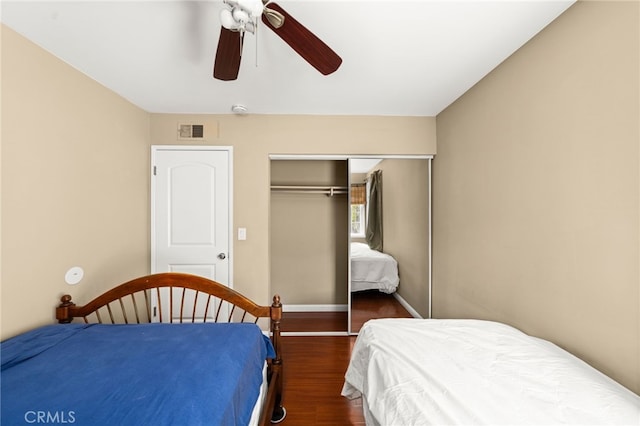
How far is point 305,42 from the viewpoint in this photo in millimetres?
1272

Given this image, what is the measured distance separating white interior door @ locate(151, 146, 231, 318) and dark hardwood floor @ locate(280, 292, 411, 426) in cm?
107

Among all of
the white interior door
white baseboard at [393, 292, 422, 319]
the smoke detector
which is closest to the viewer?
the smoke detector

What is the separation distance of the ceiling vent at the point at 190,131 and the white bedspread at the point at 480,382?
102 inches

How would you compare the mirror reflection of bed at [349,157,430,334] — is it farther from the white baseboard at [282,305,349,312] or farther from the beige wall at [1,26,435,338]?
the white baseboard at [282,305,349,312]

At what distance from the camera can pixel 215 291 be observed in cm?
183

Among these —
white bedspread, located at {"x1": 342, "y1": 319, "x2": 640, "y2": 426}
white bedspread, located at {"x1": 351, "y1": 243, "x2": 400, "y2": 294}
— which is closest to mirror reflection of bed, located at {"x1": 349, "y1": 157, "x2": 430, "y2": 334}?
white bedspread, located at {"x1": 351, "y1": 243, "x2": 400, "y2": 294}

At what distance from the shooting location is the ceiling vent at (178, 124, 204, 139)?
2.87 m

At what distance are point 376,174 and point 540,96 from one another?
5.39 ft

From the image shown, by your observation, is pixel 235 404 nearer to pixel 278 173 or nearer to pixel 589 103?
pixel 589 103

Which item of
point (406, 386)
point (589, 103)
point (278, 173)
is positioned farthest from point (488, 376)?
point (278, 173)

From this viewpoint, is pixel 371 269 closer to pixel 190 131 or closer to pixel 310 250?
pixel 310 250

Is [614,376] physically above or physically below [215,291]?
below

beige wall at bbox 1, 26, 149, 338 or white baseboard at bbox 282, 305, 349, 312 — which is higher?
beige wall at bbox 1, 26, 149, 338

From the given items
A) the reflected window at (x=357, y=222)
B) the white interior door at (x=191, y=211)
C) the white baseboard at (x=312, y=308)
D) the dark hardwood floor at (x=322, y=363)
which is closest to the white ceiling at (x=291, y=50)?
the white interior door at (x=191, y=211)
